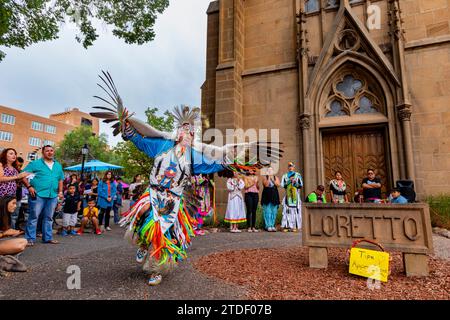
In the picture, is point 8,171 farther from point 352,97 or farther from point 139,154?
point 139,154

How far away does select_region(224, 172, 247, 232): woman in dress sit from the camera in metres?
8.13

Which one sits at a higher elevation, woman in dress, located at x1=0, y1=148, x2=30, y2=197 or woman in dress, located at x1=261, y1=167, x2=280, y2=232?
woman in dress, located at x1=0, y1=148, x2=30, y2=197

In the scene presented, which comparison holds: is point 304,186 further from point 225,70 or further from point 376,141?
point 225,70

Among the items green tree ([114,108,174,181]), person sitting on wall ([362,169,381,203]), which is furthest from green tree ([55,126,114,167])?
person sitting on wall ([362,169,381,203])

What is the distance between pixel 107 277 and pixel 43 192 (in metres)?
3.46

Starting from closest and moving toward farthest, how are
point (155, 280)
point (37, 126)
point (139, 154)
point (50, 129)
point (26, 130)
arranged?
point (155, 280) < point (139, 154) < point (26, 130) < point (37, 126) < point (50, 129)

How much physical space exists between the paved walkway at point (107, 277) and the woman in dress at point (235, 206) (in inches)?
82.0

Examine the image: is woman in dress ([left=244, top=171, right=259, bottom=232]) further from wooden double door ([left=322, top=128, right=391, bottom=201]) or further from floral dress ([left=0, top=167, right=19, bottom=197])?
floral dress ([left=0, top=167, right=19, bottom=197])

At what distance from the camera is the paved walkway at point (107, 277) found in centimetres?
297

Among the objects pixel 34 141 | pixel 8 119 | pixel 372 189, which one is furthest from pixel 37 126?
pixel 372 189

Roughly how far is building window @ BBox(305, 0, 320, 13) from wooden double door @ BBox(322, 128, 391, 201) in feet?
16.6

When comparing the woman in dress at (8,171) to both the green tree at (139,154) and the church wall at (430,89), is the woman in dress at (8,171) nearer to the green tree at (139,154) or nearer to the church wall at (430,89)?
the church wall at (430,89)

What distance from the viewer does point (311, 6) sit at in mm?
11211

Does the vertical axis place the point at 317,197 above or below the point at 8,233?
above
